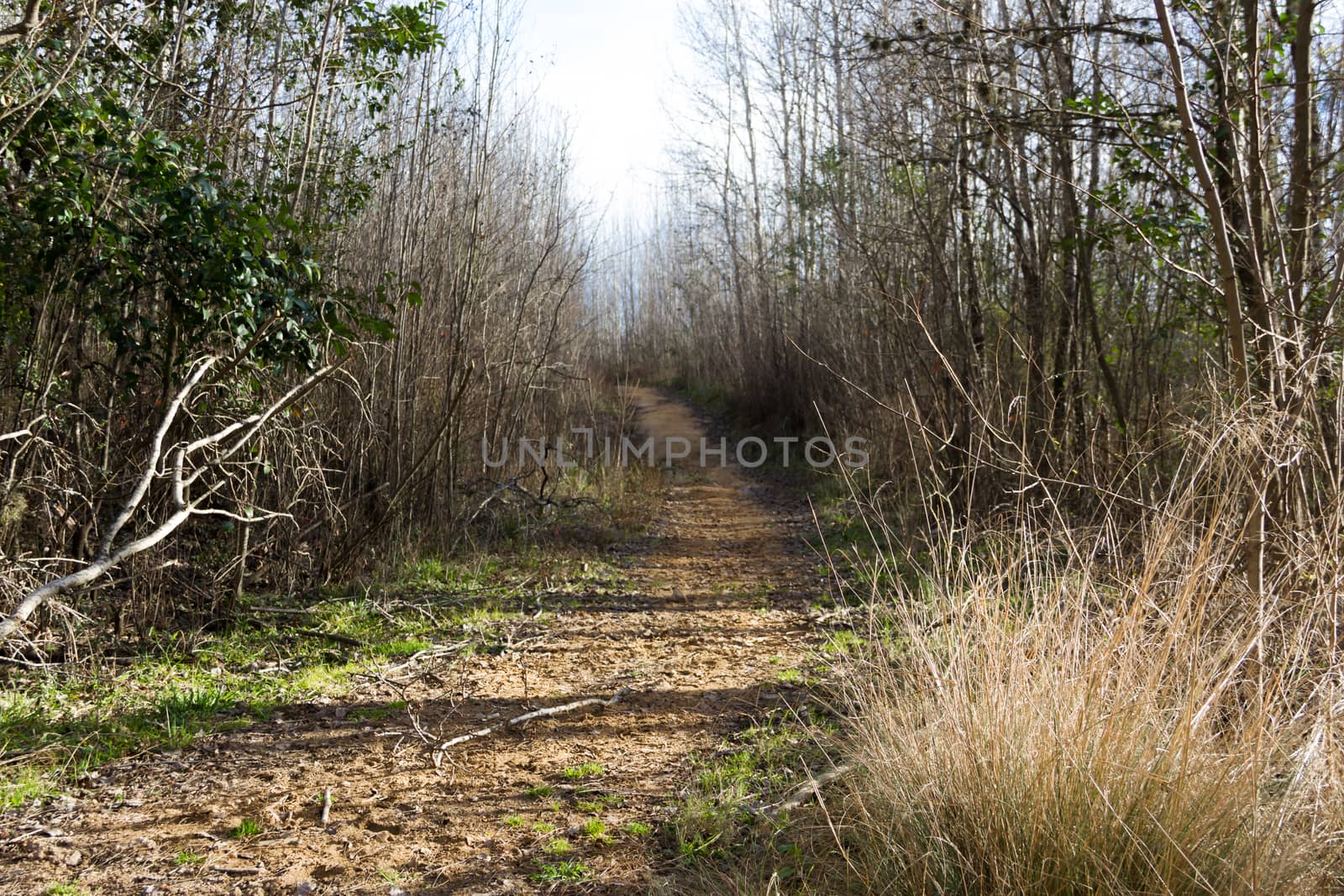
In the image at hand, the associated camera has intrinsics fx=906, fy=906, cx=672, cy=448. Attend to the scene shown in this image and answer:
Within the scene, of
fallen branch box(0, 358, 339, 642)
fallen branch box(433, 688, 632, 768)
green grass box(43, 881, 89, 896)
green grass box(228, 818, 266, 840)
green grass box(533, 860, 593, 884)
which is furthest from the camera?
fallen branch box(433, 688, 632, 768)

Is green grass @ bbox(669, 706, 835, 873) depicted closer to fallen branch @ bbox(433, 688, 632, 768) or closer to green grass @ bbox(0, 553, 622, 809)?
fallen branch @ bbox(433, 688, 632, 768)

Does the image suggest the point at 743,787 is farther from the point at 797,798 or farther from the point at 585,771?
the point at 585,771

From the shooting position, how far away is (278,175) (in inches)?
214

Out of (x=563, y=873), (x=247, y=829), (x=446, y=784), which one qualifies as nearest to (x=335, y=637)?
(x=446, y=784)

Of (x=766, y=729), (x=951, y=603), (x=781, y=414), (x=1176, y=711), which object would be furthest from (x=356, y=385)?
(x=781, y=414)

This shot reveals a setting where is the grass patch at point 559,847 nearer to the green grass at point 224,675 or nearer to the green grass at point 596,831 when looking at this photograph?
the green grass at point 596,831

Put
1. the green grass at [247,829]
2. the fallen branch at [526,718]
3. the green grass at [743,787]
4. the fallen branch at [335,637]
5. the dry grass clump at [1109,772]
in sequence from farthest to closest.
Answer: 1. the fallen branch at [335,637]
2. the fallen branch at [526,718]
3. the green grass at [247,829]
4. the green grass at [743,787]
5. the dry grass clump at [1109,772]

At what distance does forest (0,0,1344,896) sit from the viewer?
2307mm

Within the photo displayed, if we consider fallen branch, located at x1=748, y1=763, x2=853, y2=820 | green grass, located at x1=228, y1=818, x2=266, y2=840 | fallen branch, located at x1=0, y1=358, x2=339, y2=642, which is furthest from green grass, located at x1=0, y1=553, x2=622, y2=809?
fallen branch, located at x1=748, y1=763, x2=853, y2=820

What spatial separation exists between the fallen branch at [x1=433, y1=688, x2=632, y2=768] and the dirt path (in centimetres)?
4

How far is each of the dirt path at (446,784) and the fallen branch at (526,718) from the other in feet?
0.14

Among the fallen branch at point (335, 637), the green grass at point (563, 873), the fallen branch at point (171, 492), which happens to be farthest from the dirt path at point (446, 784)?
the fallen branch at point (171, 492)

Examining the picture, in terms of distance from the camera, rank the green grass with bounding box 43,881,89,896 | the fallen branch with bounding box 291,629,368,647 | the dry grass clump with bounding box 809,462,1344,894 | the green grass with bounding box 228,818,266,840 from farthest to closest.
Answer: the fallen branch with bounding box 291,629,368,647, the green grass with bounding box 228,818,266,840, the green grass with bounding box 43,881,89,896, the dry grass clump with bounding box 809,462,1344,894

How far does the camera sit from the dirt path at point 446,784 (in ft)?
8.50
